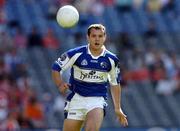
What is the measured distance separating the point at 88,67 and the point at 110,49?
12.6 metres

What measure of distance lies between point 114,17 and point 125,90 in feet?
11.7

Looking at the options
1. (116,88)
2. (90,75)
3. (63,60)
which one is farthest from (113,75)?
(63,60)

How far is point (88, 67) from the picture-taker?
15227 millimetres

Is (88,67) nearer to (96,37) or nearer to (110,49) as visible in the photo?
(96,37)

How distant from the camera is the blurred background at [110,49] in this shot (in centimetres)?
2545

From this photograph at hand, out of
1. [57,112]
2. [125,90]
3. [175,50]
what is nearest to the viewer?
[57,112]

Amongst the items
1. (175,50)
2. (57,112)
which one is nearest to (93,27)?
(57,112)

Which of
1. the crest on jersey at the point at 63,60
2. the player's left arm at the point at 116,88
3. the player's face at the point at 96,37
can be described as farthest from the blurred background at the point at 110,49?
the player's face at the point at 96,37

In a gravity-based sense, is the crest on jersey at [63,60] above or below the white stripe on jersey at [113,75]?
above

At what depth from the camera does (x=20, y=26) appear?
28766 millimetres

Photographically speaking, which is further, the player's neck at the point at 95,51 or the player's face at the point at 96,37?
the player's neck at the point at 95,51

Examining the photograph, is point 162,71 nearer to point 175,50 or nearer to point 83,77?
point 175,50

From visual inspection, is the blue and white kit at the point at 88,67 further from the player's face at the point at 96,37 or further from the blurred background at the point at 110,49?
the blurred background at the point at 110,49

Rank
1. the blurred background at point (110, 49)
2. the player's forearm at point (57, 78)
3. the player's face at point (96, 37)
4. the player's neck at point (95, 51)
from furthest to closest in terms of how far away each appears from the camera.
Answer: the blurred background at point (110, 49) < the player's neck at point (95, 51) < the player's face at point (96, 37) < the player's forearm at point (57, 78)
